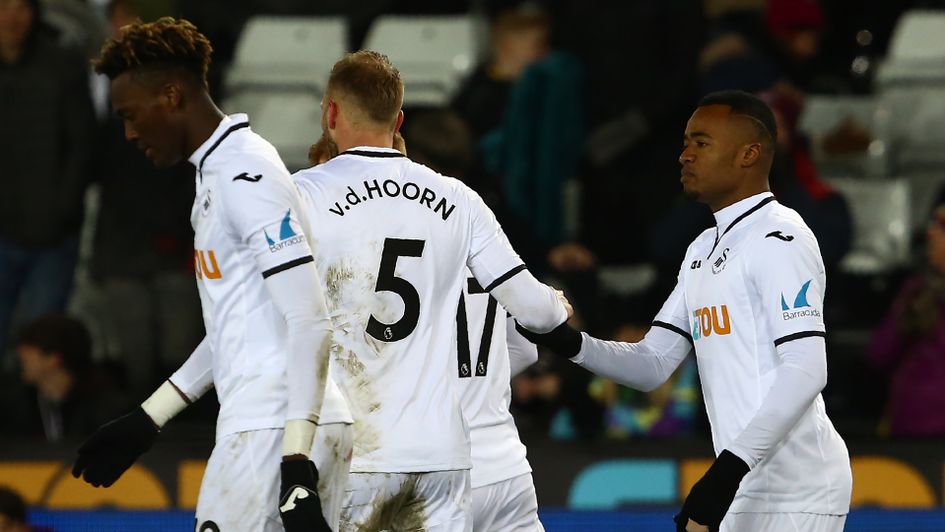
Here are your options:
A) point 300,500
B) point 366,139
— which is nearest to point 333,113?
point 366,139

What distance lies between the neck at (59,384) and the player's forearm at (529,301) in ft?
13.3

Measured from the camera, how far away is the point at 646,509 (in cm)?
724

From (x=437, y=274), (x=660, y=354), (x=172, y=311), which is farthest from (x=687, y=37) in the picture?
(x=437, y=274)

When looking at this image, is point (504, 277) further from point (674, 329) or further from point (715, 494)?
point (715, 494)

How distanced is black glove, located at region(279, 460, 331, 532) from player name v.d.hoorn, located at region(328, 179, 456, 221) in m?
0.93

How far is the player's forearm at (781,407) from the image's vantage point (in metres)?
4.50

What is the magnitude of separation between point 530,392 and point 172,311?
246 cm

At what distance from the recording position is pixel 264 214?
13.8ft

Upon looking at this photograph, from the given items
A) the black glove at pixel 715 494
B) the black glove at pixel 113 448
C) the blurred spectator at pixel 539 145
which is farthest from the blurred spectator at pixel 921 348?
the black glove at pixel 113 448

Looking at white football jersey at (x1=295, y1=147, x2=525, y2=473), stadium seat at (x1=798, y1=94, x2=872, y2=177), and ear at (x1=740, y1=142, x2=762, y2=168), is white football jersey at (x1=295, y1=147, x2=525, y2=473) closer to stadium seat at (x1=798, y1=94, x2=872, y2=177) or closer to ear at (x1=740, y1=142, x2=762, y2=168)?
ear at (x1=740, y1=142, x2=762, y2=168)

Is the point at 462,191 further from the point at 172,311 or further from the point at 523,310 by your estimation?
the point at 172,311

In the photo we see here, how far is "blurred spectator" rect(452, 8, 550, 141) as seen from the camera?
9828mm

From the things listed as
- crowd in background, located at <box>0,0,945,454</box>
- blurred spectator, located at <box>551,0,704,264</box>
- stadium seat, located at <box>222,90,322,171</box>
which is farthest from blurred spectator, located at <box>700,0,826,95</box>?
stadium seat, located at <box>222,90,322,171</box>

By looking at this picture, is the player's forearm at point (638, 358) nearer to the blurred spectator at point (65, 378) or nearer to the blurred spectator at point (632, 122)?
the blurred spectator at point (65, 378)
